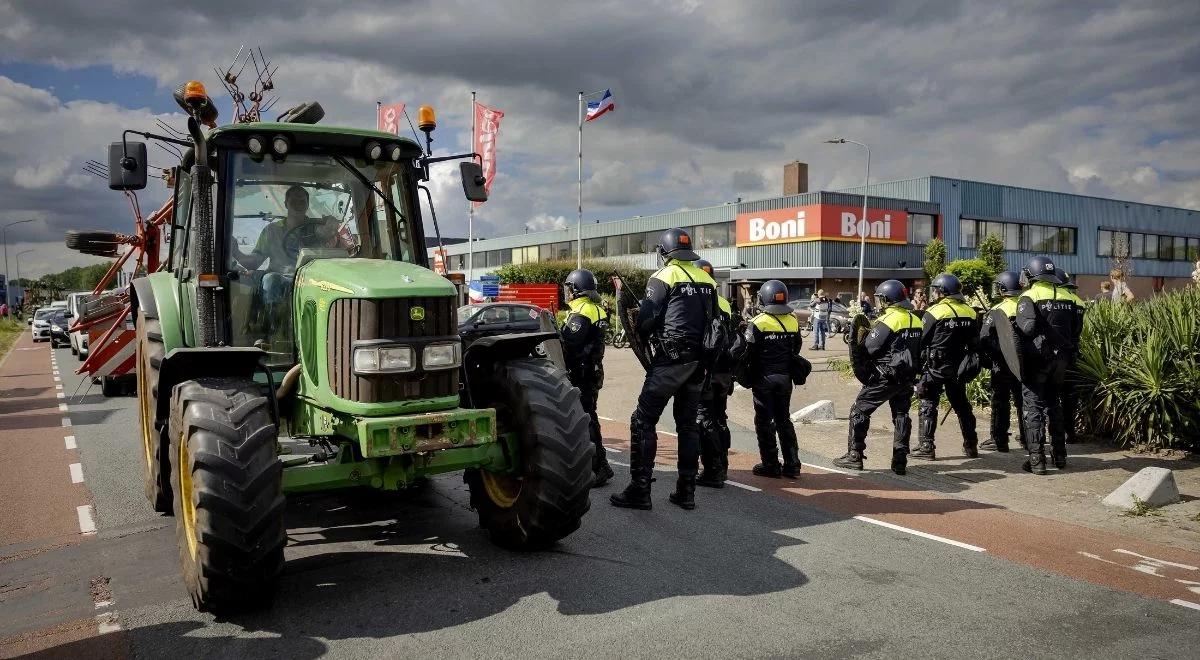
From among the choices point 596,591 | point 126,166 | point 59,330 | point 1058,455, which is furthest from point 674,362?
point 59,330

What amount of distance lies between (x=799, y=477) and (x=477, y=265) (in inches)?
2838

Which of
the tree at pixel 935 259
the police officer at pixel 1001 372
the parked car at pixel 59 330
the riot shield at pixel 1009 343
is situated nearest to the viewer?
the riot shield at pixel 1009 343

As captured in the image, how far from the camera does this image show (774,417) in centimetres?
809

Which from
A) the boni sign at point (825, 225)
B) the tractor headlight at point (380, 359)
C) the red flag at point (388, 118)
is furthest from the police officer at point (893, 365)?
the boni sign at point (825, 225)

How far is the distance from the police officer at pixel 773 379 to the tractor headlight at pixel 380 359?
171 inches

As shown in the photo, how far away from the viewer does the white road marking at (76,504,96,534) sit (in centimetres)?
622

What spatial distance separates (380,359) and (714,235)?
46.6 m

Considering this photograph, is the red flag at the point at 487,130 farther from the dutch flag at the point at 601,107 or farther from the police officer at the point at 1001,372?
the police officer at the point at 1001,372

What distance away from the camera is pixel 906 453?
8.25 m

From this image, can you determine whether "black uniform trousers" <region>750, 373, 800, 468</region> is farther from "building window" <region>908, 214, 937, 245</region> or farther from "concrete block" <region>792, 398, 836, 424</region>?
"building window" <region>908, 214, 937, 245</region>

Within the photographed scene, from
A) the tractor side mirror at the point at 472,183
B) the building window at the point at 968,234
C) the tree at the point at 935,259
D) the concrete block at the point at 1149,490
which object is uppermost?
the building window at the point at 968,234

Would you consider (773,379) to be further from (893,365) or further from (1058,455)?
(1058,455)

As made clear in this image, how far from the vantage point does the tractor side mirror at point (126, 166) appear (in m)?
5.20

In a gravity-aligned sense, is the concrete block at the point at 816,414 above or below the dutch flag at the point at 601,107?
below
